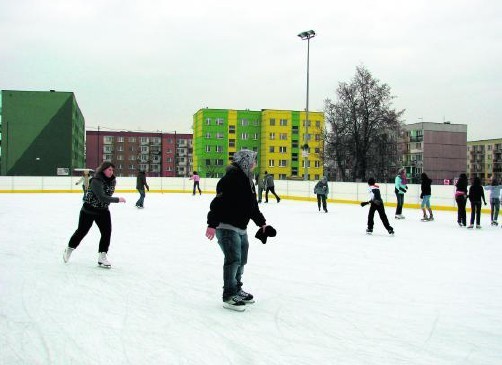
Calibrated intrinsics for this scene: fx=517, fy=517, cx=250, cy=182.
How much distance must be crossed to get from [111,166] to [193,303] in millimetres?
2635

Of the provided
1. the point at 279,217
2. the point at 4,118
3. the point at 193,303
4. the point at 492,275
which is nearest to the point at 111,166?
the point at 193,303

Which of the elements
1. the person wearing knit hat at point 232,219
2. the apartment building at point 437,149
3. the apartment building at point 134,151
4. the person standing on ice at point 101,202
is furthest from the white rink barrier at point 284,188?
the apartment building at point 134,151

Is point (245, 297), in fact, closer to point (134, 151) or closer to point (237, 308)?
point (237, 308)

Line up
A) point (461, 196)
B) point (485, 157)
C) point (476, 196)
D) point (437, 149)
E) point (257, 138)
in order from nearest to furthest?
point (476, 196)
point (461, 196)
point (437, 149)
point (257, 138)
point (485, 157)

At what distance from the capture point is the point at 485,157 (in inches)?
4916

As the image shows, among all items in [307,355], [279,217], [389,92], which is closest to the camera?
[307,355]

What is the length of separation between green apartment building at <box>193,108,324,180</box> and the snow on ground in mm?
74626

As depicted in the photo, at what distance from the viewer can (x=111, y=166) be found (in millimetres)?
6828

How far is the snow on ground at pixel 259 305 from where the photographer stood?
11.8 feet

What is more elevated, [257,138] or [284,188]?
[257,138]

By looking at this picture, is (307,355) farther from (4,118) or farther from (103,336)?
(4,118)

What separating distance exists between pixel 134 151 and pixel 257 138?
3585 centimetres

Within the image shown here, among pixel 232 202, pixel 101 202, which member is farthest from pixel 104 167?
pixel 232 202

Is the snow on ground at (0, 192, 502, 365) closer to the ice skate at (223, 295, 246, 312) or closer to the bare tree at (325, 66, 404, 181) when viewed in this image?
the ice skate at (223, 295, 246, 312)
